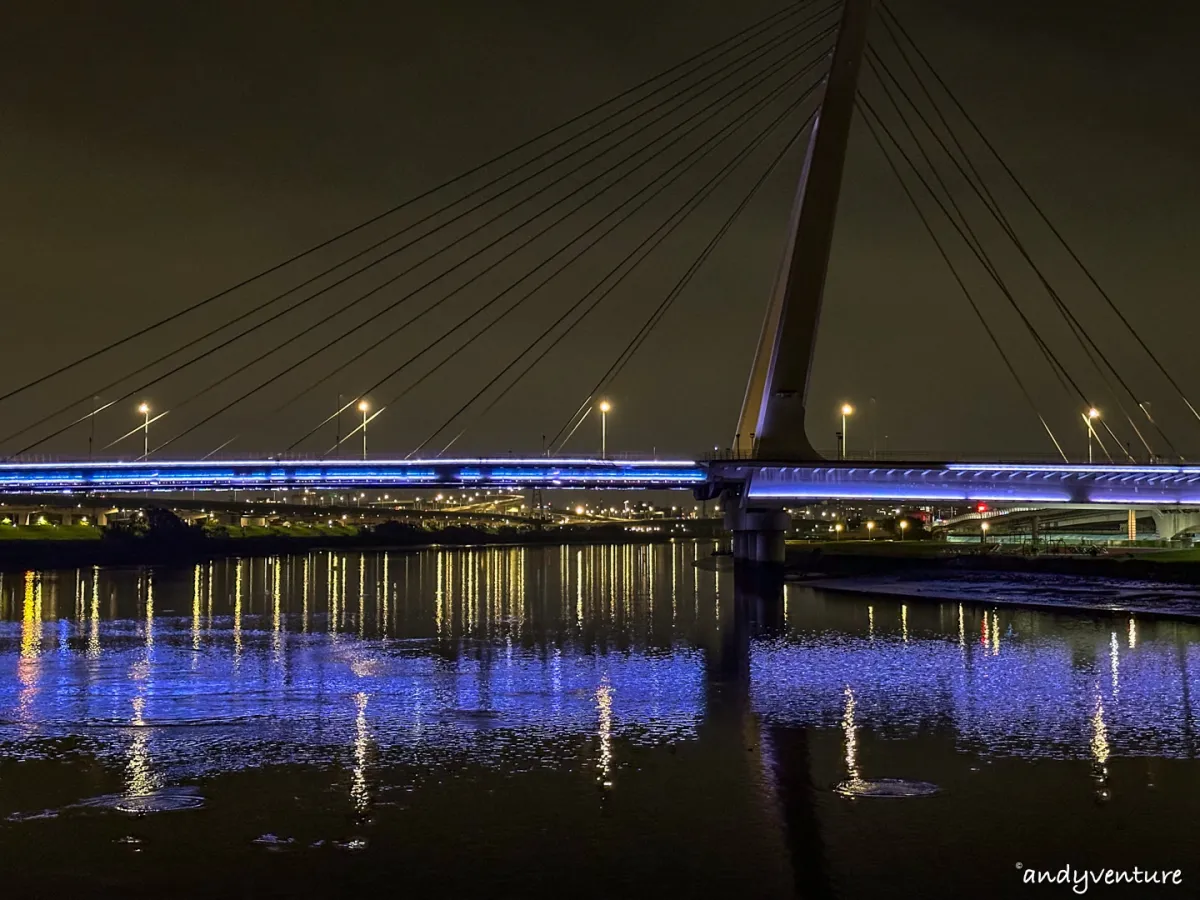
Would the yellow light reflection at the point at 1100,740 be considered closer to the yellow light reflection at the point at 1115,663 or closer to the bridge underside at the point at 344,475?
the yellow light reflection at the point at 1115,663

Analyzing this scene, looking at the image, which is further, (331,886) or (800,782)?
(800,782)

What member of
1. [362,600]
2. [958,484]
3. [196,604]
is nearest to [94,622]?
[196,604]

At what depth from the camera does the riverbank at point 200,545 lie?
99188 millimetres

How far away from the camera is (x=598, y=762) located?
19.7 meters

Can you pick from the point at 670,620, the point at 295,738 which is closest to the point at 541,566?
the point at 670,620

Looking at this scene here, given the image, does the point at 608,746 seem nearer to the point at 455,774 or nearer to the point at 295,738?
the point at 455,774

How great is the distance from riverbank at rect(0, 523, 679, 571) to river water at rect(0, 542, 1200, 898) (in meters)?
66.1

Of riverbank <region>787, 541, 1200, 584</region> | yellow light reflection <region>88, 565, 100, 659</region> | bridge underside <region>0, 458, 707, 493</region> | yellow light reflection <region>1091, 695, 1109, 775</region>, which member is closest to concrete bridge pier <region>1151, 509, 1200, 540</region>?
riverbank <region>787, 541, 1200, 584</region>

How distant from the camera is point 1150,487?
6669cm

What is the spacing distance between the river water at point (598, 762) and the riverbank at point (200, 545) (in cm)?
6606

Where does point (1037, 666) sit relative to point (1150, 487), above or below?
Answer: below

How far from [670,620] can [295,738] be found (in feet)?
86.1

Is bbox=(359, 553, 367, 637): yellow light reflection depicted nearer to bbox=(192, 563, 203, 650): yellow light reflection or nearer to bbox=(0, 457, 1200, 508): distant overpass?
bbox=(192, 563, 203, 650): yellow light reflection

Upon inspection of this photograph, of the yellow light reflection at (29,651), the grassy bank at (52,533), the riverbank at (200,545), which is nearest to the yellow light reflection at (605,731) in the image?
the yellow light reflection at (29,651)
